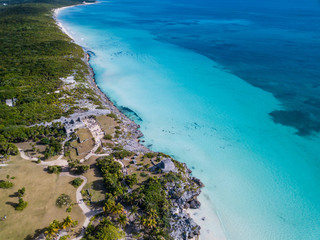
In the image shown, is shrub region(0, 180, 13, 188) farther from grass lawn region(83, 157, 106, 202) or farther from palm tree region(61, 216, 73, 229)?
palm tree region(61, 216, 73, 229)

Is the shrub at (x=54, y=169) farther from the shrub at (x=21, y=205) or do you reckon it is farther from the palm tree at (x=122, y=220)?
the palm tree at (x=122, y=220)

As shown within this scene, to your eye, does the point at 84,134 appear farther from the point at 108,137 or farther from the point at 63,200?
the point at 63,200

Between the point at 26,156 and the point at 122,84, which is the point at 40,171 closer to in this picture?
the point at 26,156

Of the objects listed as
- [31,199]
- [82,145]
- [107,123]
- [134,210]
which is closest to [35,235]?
[31,199]

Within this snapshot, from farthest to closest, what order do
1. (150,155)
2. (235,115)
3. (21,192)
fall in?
(235,115), (150,155), (21,192)

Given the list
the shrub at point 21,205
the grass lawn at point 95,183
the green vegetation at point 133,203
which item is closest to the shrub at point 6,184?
the shrub at point 21,205

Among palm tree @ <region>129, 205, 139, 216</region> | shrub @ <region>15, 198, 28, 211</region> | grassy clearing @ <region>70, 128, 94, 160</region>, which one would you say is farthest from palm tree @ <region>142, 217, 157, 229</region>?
grassy clearing @ <region>70, 128, 94, 160</region>
